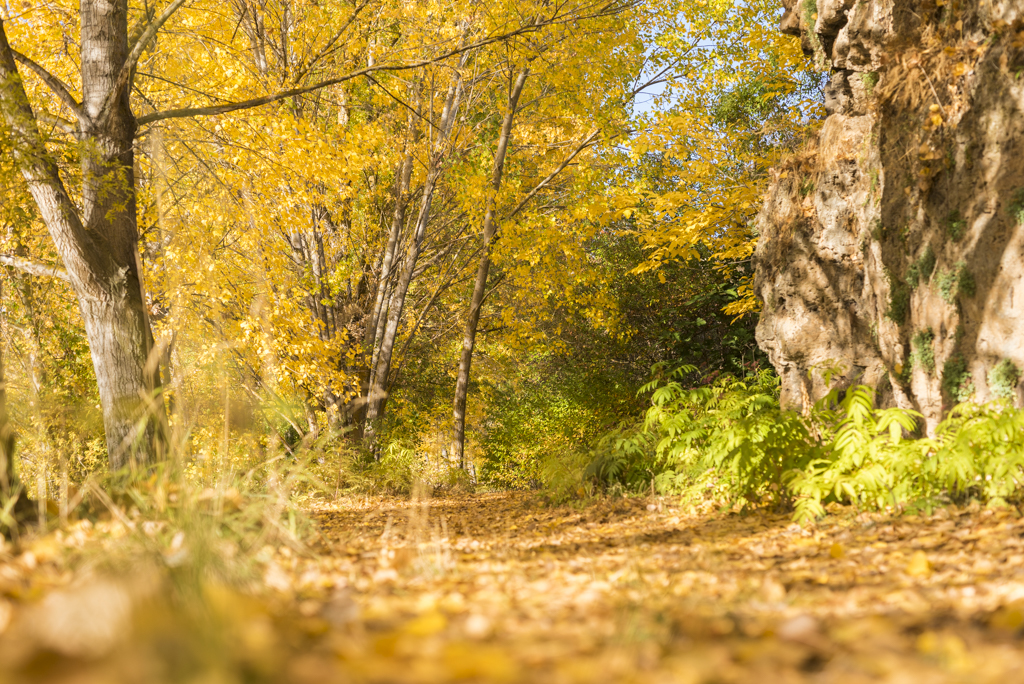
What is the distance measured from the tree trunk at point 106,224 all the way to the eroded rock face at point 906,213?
244 inches

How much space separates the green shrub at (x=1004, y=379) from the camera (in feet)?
15.8

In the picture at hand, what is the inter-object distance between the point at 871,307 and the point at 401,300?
20.5 feet

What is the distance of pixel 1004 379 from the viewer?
4.89 meters

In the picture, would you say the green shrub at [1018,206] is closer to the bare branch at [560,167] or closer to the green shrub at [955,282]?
the green shrub at [955,282]

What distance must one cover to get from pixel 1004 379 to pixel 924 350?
866mm

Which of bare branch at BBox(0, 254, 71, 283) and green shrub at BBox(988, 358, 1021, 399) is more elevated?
bare branch at BBox(0, 254, 71, 283)

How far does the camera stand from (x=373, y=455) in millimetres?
9836

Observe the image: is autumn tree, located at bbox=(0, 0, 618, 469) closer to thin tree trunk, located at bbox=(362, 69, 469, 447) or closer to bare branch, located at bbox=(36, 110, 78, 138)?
bare branch, located at bbox=(36, 110, 78, 138)

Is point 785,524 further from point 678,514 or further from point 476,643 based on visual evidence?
point 476,643

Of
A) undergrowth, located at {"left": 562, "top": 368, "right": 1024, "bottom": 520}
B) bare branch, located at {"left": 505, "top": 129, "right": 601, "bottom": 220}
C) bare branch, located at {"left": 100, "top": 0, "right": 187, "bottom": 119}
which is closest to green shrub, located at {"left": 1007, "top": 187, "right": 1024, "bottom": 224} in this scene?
undergrowth, located at {"left": 562, "top": 368, "right": 1024, "bottom": 520}

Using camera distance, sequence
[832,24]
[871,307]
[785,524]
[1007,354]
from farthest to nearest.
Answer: [832,24], [871,307], [1007,354], [785,524]

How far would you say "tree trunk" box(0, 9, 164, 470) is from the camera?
5.05m

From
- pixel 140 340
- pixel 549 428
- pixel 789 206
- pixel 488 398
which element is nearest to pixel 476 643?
pixel 140 340

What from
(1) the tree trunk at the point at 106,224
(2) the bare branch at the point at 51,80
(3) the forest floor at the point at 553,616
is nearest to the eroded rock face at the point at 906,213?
(3) the forest floor at the point at 553,616
